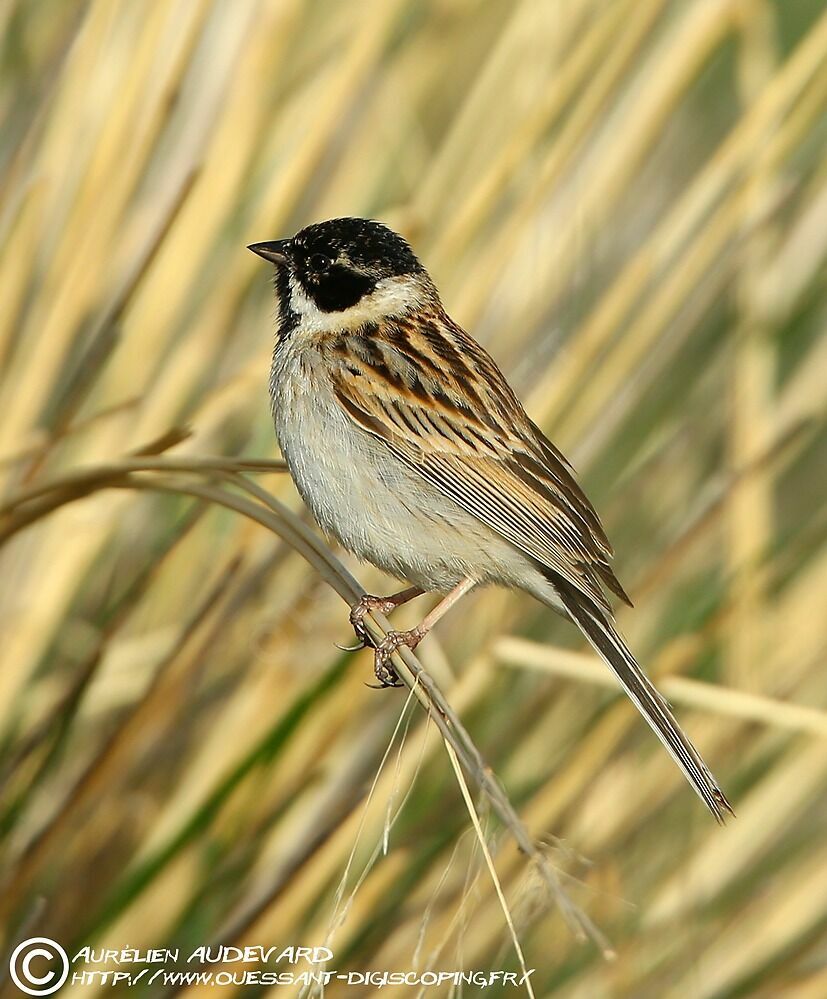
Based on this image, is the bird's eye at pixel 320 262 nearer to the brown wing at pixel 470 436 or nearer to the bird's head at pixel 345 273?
the bird's head at pixel 345 273

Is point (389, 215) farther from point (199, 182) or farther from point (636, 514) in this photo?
point (636, 514)

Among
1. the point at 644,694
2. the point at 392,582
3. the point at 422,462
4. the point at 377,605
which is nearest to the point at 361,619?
the point at 377,605

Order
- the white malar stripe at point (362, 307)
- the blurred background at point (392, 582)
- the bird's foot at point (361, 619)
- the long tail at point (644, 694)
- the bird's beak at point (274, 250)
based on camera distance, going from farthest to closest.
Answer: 1. the white malar stripe at point (362, 307)
2. the bird's beak at point (274, 250)
3. the blurred background at point (392, 582)
4. the bird's foot at point (361, 619)
5. the long tail at point (644, 694)

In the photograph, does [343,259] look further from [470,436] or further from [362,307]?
[470,436]

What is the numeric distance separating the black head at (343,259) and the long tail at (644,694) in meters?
0.82

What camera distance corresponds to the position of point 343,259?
9.79 ft

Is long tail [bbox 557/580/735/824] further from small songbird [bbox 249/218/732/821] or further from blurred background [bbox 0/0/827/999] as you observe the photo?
blurred background [bbox 0/0/827/999]

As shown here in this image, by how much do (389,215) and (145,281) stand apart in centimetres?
70

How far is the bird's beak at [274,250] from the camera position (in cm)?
285

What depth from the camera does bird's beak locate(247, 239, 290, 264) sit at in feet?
9.34

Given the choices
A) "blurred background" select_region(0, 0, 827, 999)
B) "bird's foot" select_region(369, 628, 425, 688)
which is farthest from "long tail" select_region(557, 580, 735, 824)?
"bird's foot" select_region(369, 628, 425, 688)

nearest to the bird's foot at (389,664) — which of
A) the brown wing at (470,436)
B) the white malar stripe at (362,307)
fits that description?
the brown wing at (470,436)

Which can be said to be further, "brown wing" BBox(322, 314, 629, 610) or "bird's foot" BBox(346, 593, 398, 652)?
"brown wing" BBox(322, 314, 629, 610)

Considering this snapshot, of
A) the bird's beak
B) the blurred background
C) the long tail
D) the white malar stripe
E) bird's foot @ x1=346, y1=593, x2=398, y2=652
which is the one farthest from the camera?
the white malar stripe
